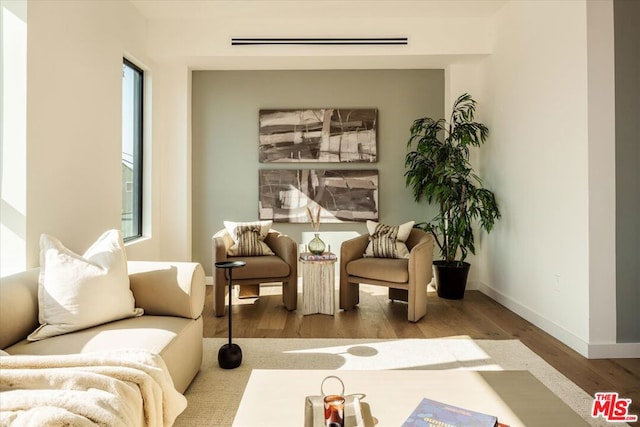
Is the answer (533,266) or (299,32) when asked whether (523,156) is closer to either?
(533,266)

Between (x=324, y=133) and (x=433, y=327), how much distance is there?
2669 mm

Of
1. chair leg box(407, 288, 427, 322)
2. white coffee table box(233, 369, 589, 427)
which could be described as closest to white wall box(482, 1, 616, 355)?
chair leg box(407, 288, 427, 322)

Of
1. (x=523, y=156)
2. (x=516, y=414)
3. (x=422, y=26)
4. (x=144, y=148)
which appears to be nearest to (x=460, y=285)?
(x=523, y=156)

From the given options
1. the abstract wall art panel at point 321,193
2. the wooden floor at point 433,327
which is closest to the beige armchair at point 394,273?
the wooden floor at point 433,327

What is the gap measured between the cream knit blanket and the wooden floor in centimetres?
173

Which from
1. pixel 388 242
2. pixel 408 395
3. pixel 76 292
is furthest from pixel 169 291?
pixel 388 242

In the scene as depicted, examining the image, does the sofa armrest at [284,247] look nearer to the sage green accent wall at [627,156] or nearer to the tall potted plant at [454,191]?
the tall potted plant at [454,191]

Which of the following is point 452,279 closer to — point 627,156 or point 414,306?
point 414,306

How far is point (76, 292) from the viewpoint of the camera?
2.03 metres

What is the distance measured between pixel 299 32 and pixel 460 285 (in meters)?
3.29

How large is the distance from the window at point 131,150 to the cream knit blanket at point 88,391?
9.48 feet

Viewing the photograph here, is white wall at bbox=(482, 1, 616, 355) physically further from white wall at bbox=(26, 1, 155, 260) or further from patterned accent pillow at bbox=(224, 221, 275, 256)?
white wall at bbox=(26, 1, 155, 260)

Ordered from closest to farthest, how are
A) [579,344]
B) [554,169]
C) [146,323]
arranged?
[146,323]
[579,344]
[554,169]

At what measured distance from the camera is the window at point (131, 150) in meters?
4.22
